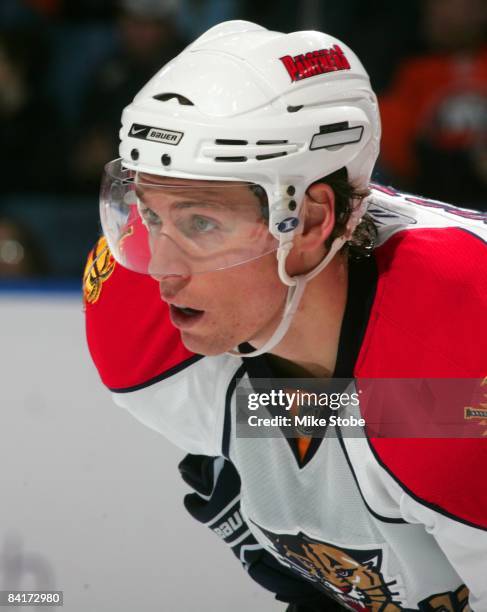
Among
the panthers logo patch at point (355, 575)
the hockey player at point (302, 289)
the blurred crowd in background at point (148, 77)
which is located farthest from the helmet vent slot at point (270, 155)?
the blurred crowd in background at point (148, 77)

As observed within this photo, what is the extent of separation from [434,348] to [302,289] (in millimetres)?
194


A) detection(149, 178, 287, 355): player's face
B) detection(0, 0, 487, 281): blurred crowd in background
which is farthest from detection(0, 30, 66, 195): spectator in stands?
detection(149, 178, 287, 355): player's face

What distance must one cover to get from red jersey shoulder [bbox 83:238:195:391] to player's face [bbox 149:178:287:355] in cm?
16

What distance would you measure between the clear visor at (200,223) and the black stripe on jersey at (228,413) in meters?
0.23

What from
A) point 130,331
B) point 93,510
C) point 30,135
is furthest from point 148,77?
point 130,331

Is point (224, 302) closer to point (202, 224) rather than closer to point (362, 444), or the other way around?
point (202, 224)

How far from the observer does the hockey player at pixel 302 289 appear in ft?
4.26

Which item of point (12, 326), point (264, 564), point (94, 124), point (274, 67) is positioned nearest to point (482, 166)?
point (94, 124)

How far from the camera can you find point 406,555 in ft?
4.90

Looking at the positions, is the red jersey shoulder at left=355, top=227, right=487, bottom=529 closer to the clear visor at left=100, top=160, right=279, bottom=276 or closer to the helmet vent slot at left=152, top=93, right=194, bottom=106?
the clear visor at left=100, top=160, right=279, bottom=276

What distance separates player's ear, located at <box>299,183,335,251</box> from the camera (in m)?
1.36

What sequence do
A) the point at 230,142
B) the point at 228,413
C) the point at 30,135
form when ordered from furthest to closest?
the point at 30,135 < the point at 228,413 < the point at 230,142

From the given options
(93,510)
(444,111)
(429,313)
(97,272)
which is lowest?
(93,510)

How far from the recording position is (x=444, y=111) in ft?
11.4
